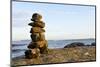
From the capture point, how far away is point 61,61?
2795 millimetres

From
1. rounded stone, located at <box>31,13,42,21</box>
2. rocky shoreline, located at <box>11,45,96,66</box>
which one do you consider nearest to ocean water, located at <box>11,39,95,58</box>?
rocky shoreline, located at <box>11,45,96,66</box>

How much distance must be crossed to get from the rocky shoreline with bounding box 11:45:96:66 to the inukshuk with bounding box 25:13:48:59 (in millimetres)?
61

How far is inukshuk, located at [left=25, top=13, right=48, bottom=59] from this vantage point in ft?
8.69

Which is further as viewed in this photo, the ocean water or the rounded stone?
the rounded stone

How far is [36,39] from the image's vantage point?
2676 millimetres

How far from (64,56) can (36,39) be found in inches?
17.0

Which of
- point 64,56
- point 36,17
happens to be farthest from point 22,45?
point 64,56

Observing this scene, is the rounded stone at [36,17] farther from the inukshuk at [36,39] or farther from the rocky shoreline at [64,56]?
the rocky shoreline at [64,56]

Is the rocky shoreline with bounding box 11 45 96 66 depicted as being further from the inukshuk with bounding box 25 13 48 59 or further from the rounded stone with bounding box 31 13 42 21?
the rounded stone with bounding box 31 13 42 21

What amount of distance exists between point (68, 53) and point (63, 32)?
0.28 meters

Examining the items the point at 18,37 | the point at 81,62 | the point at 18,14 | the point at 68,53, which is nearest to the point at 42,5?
the point at 18,14

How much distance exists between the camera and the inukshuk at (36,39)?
265 centimetres

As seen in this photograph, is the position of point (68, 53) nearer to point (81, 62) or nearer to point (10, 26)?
point (81, 62)
